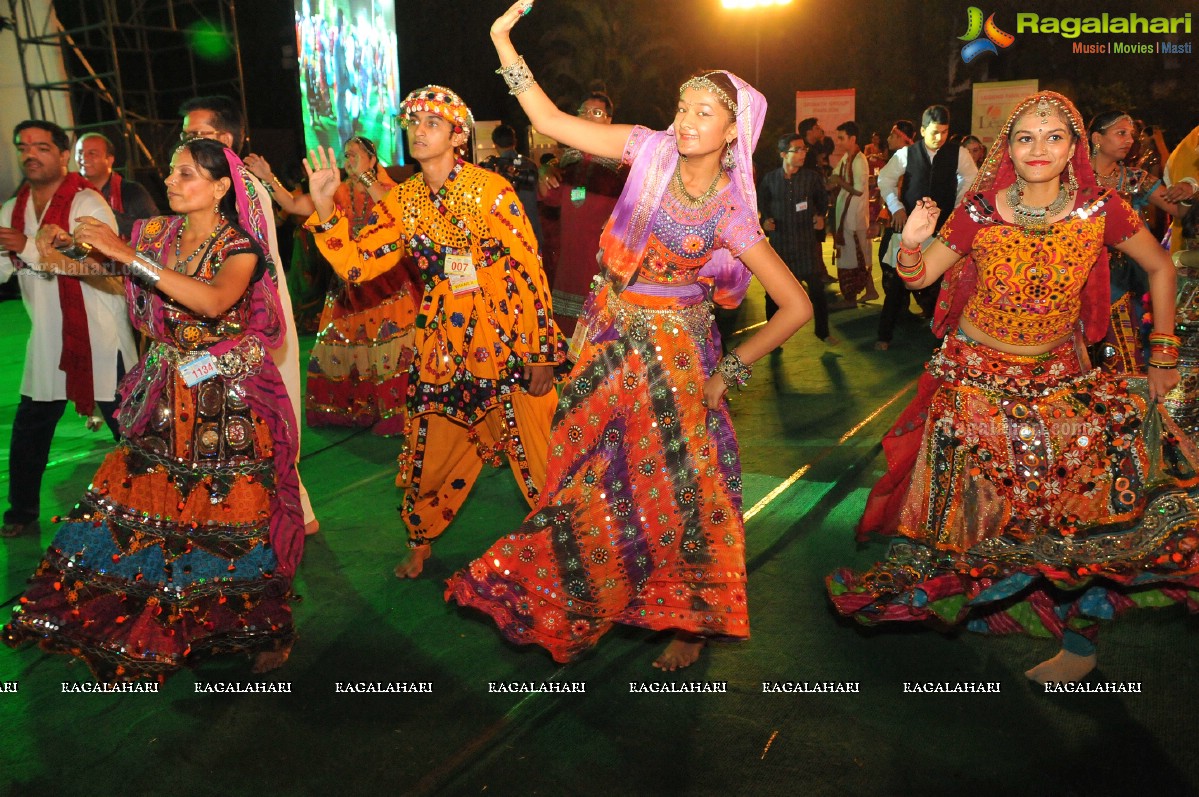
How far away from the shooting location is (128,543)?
3137 millimetres

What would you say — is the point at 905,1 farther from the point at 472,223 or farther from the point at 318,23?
the point at 472,223

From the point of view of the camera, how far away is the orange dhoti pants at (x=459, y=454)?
13.1ft

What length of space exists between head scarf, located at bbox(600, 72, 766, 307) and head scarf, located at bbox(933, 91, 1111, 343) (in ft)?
2.90

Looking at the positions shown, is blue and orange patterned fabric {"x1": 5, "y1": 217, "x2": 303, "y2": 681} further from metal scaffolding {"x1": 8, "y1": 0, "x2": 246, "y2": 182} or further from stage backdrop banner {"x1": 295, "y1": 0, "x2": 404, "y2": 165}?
stage backdrop banner {"x1": 295, "y1": 0, "x2": 404, "y2": 165}

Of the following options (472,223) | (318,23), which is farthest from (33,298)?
(318,23)

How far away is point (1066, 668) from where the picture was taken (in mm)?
3168

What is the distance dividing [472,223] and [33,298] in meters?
2.41

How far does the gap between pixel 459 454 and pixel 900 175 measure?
551cm

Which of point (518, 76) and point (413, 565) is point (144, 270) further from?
point (413, 565)

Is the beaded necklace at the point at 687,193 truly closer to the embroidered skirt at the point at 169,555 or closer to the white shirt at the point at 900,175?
the embroidered skirt at the point at 169,555

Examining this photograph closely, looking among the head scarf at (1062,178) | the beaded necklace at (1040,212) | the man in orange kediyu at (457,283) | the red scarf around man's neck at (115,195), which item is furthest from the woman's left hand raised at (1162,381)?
the red scarf around man's neck at (115,195)

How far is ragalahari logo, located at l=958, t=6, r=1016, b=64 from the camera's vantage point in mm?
23125

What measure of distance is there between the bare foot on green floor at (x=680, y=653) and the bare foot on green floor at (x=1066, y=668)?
1119 mm

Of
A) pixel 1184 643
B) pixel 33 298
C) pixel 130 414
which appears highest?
pixel 33 298
